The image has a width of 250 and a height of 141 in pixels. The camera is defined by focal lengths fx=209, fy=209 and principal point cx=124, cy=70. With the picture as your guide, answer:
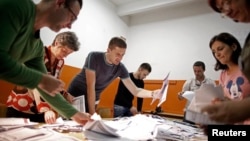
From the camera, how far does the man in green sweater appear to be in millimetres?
686

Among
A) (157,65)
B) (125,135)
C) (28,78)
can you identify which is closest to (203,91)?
(125,135)

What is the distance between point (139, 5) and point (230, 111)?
4366 millimetres

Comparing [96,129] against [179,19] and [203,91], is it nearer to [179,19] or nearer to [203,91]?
[203,91]

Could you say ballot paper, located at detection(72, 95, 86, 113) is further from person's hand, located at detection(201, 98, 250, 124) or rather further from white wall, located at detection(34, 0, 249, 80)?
white wall, located at detection(34, 0, 249, 80)

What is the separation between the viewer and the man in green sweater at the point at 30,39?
27.0 inches

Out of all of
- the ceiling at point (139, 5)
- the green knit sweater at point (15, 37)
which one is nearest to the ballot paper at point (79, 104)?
the green knit sweater at point (15, 37)

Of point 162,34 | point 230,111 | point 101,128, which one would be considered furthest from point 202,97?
point 162,34

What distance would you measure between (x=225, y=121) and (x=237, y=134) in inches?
6.3

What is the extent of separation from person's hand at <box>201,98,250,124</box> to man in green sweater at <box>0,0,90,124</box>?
1.89 feet

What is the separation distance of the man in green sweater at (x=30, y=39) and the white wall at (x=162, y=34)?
2.53 metres

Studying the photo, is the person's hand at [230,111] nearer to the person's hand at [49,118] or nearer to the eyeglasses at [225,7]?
the eyeglasses at [225,7]

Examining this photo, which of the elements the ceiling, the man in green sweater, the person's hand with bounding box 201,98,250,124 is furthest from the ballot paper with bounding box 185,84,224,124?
the ceiling

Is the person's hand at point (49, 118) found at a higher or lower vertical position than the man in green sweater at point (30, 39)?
lower

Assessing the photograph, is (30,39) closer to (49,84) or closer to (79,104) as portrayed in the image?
(49,84)
